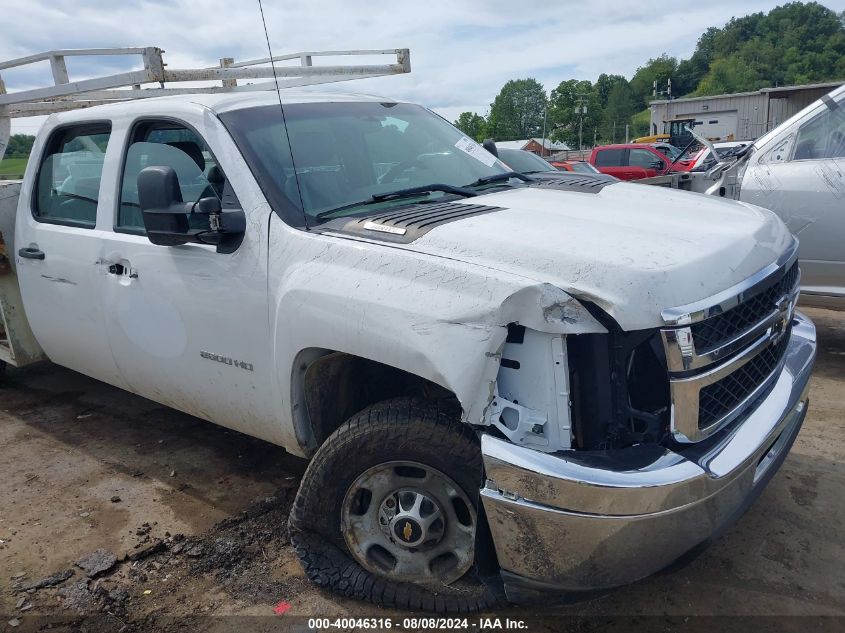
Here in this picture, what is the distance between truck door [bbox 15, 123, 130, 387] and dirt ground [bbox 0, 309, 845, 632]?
0.60m

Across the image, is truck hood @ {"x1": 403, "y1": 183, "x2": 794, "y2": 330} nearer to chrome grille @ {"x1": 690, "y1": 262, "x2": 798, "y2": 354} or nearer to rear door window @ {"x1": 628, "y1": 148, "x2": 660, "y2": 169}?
chrome grille @ {"x1": 690, "y1": 262, "x2": 798, "y2": 354}

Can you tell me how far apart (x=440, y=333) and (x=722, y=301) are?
3.04 feet

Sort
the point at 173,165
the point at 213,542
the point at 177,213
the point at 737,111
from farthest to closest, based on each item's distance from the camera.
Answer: the point at 737,111 → the point at 173,165 → the point at 213,542 → the point at 177,213

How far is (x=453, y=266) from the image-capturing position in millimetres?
2363

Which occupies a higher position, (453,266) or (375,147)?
(375,147)

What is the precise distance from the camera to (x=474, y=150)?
12.9 ft

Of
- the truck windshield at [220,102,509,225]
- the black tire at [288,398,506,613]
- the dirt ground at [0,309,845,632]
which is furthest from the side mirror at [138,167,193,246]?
the dirt ground at [0,309,845,632]

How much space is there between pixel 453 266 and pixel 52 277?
2.80m

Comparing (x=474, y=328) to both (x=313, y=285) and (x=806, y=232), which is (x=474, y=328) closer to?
(x=313, y=285)

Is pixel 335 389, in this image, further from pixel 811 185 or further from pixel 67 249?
pixel 811 185

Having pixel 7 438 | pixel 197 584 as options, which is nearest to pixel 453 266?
pixel 197 584

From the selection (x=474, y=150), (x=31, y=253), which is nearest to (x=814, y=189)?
(x=474, y=150)

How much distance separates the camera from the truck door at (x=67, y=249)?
12.5 feet

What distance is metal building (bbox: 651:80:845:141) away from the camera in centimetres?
3628
